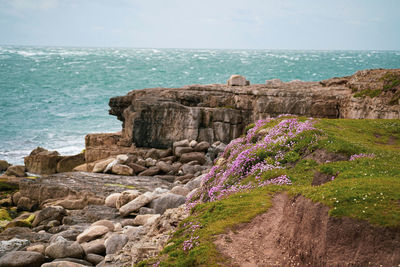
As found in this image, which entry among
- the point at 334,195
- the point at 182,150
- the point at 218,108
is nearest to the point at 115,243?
the point at 334,195

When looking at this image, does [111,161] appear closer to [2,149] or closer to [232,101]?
[232,101]

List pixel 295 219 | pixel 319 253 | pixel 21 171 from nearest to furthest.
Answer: pixel 319 253 → pixel 295 219 → pixel 21 171

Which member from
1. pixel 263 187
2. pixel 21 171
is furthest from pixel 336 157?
pixel 21 171

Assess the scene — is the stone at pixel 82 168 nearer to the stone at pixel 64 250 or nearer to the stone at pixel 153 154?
the stone at pixel 153 154

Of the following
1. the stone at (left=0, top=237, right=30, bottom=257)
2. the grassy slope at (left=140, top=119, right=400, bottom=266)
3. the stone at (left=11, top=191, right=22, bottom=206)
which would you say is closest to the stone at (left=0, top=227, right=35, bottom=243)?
the stone at (left=0, top=237, right=30, bottom=257)

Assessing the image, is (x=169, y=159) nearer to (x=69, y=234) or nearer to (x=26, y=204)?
(x=26, y=204)

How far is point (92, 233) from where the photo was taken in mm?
16453

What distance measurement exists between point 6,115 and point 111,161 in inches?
1856

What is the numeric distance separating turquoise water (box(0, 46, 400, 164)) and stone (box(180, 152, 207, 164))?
22.7 metres

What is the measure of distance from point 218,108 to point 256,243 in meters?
25.7

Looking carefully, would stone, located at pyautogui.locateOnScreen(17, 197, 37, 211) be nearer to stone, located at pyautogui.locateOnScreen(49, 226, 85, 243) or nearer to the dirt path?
stone, located at pyautogui.locateOnScreen(49, 226, 85, 243)

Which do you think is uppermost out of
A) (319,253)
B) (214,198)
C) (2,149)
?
(319,253)

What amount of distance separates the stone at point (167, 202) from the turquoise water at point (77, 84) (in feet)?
A: 101

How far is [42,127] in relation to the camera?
62844 millimetres
